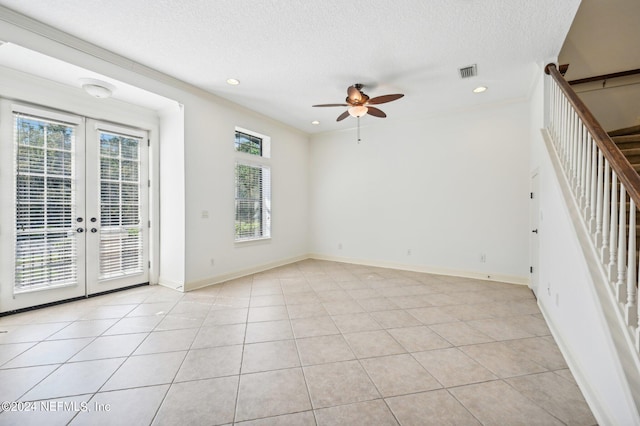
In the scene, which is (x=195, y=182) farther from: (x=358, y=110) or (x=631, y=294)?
(x=631, y=294)

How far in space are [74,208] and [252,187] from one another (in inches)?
103

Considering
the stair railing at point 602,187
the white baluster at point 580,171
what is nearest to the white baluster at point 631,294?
the stair railing at point 602,187

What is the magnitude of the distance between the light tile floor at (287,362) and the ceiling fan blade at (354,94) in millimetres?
2711

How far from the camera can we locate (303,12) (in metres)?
2.45

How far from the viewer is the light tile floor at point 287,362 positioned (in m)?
1.65

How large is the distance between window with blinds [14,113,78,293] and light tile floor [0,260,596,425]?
1.53 ft

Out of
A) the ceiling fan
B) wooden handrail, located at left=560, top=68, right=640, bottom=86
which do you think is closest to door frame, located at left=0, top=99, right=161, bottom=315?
the ceiling fan

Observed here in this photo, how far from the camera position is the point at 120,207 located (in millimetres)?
4031

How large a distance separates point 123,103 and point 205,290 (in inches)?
119

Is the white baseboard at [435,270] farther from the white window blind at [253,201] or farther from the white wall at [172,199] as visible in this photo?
the white wall at [172,199]

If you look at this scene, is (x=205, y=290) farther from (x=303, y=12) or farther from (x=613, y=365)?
(x=613, y=365)

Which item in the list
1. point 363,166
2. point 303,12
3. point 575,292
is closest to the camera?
point 575,292

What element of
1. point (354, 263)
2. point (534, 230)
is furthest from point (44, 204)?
point (534, 230)

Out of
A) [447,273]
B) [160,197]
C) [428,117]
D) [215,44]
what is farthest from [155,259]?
[428,117]
